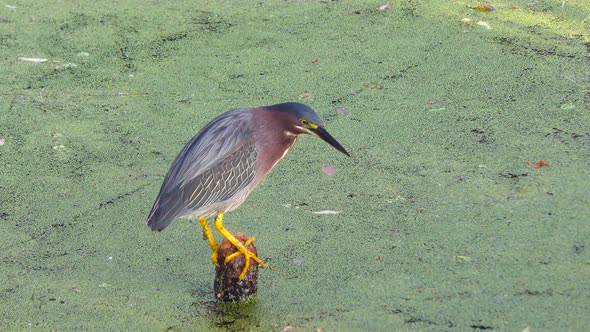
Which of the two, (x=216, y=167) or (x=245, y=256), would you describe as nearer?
(x=245, y=256)

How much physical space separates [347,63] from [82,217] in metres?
1.56

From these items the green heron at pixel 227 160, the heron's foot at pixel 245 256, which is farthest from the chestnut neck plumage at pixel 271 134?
the heron's foot at pixel 245 256

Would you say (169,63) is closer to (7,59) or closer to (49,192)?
(7,59)

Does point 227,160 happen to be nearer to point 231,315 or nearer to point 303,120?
point 303,120

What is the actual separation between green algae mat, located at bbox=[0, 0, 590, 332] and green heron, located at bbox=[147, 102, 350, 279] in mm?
254

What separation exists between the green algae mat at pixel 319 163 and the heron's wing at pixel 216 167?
0.27m

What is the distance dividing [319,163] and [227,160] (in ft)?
2.41

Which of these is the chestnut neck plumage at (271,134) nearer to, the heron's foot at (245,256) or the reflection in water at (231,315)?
the heron's foot at (245,256)

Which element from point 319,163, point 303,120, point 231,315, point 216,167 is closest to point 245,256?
point 231,315

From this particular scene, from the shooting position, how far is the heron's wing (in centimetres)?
294

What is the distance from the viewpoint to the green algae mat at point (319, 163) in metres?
2.86

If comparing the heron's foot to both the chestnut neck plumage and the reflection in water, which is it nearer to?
the reflection in water

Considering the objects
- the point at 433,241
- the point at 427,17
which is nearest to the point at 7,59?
the point at 427,17

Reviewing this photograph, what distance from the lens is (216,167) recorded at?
2.97 metres
